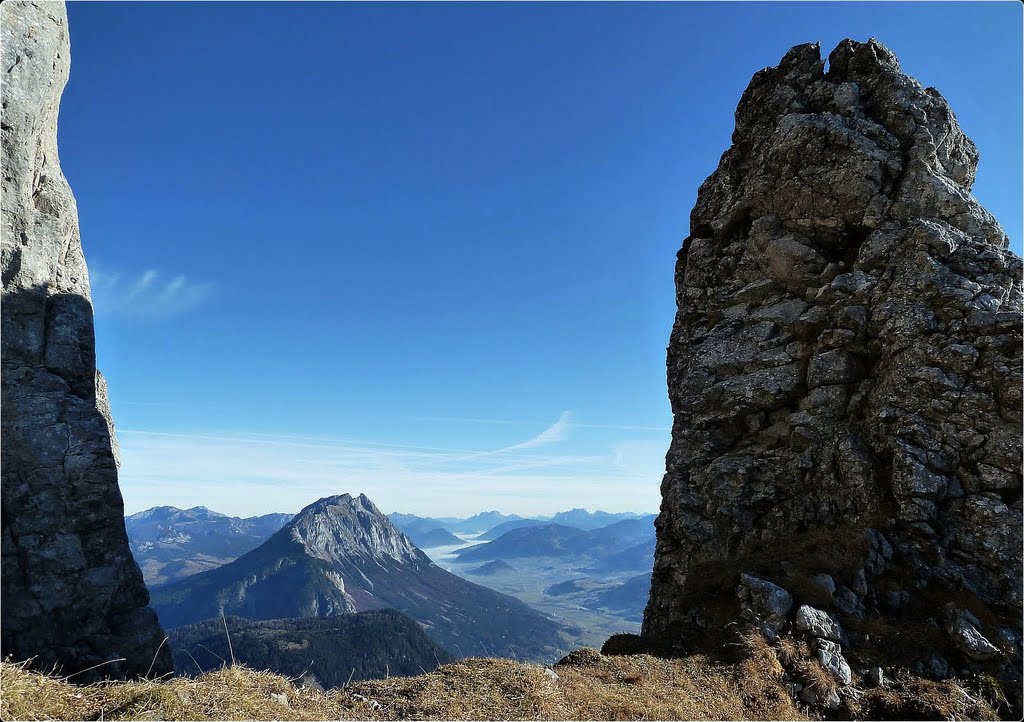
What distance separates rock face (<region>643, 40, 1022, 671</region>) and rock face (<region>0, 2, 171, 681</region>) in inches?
1385

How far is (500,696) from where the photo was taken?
15023 millimetres

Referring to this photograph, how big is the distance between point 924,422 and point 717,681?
17695mm

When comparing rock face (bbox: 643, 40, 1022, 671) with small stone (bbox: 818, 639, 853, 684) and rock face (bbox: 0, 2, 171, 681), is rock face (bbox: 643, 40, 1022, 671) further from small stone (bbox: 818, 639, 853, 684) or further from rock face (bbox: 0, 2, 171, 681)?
rock face (bbox: 0, 2, 171, 681)

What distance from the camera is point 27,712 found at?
10.4 meters

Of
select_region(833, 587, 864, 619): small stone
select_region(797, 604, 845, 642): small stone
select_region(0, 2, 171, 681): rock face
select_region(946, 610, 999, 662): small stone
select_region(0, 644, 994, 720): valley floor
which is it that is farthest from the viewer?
select_region(0, 2, 171, 681): rock face

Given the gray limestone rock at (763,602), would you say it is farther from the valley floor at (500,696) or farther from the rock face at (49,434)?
the rock face at (49,434)

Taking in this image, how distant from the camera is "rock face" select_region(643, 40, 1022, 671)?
22578 mm

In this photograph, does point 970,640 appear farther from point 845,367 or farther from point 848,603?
point 845,367

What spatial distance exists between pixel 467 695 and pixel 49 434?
34024 mm

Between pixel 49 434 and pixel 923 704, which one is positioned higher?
pixel 49 434

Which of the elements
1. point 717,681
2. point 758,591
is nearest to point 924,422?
point 758,591

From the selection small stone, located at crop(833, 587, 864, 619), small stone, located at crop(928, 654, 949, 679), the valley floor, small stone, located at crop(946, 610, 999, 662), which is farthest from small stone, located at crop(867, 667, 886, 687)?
small stone, located at crop(946, 610, 999, 662)

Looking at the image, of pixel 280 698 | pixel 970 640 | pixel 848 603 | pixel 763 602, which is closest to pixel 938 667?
pixel 970 640

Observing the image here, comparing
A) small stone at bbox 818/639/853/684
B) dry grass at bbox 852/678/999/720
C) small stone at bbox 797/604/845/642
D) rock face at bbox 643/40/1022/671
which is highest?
rock face at bbox 643/40/1022/671
